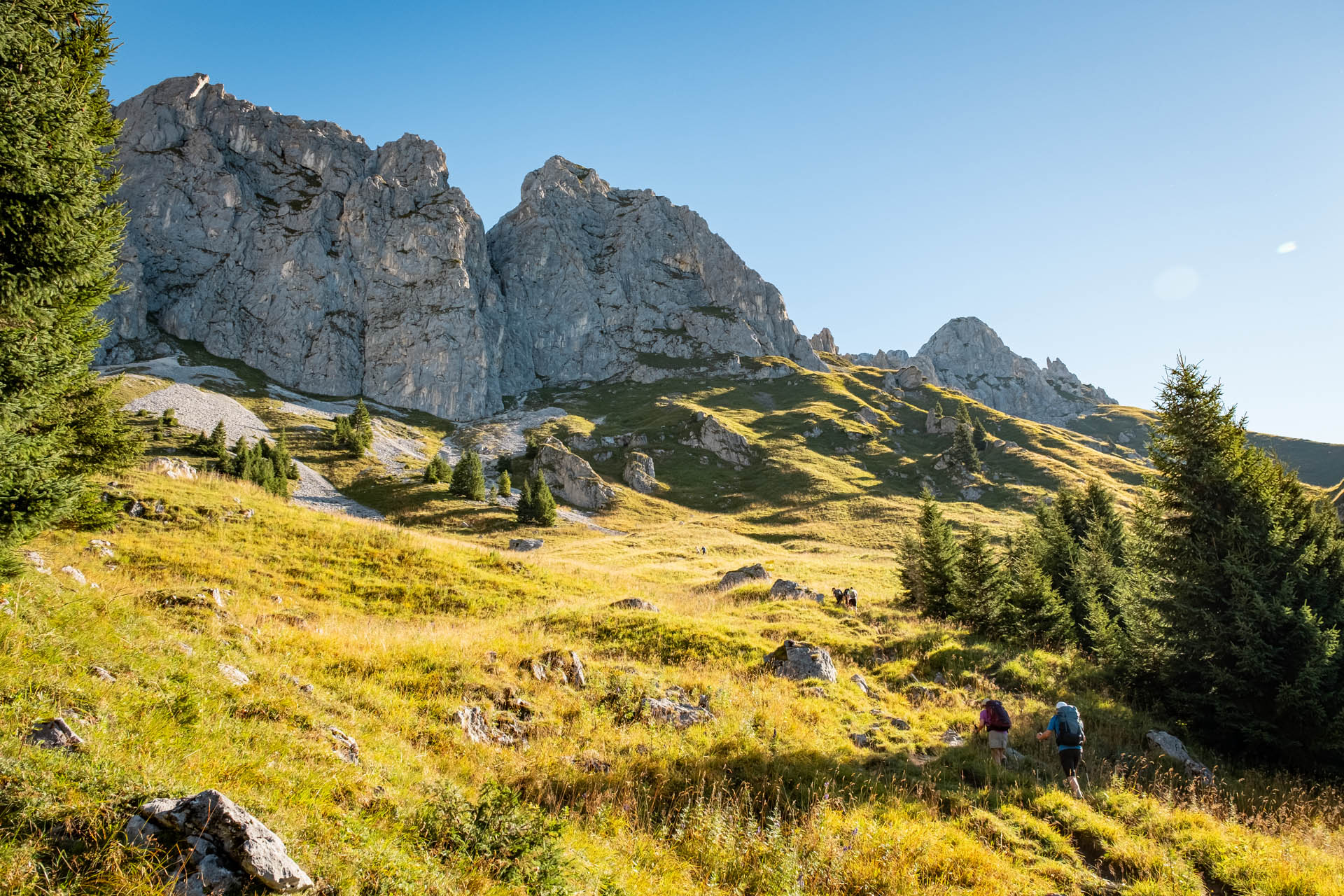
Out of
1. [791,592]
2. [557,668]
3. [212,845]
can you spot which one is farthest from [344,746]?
[791,592]

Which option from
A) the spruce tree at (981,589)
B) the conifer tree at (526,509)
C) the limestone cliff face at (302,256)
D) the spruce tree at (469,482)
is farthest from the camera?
the limestone cliff face at (302,256)

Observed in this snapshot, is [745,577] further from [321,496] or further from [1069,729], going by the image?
[321,496]

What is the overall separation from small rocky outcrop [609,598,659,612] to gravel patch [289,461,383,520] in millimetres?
49163

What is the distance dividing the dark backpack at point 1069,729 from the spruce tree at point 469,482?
219 ft

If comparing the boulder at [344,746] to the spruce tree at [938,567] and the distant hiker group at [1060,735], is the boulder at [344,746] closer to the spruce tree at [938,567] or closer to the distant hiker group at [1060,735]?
the distant hiker group at [1060,735]

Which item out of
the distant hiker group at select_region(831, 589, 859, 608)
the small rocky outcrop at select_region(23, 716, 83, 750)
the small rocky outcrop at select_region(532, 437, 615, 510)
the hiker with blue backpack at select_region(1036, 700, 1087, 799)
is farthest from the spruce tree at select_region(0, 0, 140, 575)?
the small rocky outcrop at select_region(532, 437, 615, 510)

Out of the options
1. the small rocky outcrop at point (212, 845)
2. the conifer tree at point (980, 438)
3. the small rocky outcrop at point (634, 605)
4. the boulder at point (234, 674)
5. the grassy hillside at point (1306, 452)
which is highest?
the grassy hillside at point (1306, 452)

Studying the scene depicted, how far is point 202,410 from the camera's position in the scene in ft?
313

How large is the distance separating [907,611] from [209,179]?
219 m

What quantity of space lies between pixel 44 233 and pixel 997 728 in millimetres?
20499

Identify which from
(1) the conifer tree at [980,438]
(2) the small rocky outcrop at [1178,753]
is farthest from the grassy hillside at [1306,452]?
(2) the small rocky outcrop at [1178,753]

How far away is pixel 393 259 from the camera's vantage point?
555 ft

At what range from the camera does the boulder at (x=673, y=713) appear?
11352mm

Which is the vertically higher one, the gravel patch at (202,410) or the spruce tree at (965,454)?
the spruce tree at (965,454)
